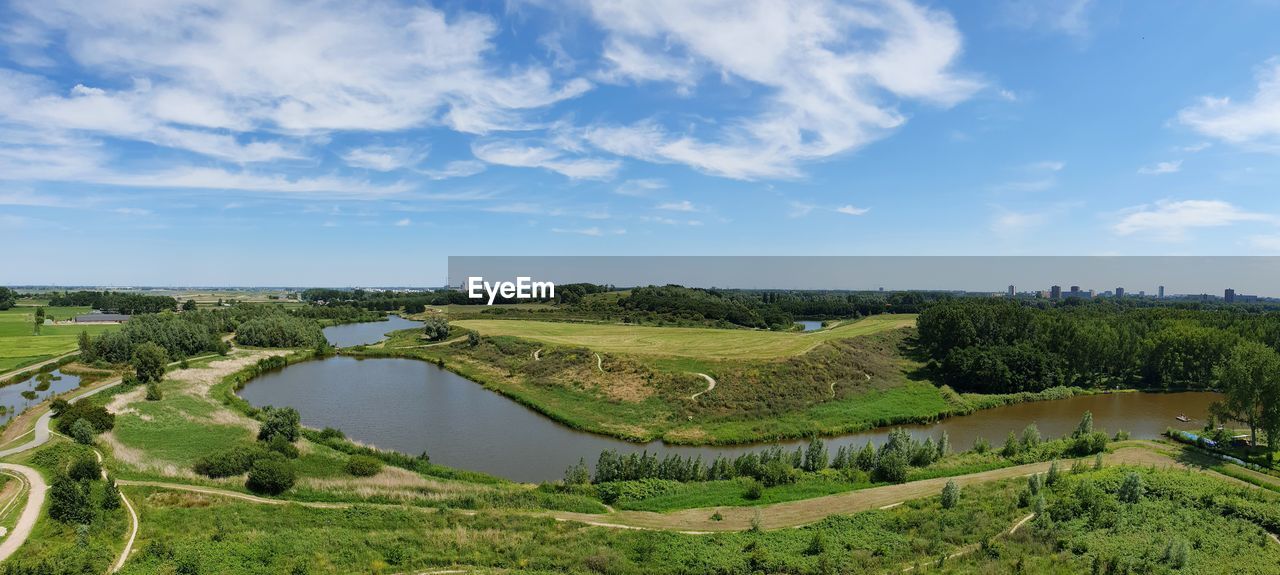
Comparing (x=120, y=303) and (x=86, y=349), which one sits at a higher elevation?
(x=120, y=303)

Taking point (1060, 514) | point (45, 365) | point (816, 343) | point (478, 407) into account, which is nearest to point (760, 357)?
point (816, 343)

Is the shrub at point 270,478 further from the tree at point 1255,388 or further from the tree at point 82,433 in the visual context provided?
the tree at point 1255,388

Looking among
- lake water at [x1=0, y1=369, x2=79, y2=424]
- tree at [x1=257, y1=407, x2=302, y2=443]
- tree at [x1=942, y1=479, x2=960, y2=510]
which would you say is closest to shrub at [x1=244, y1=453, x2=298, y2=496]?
tree at [x1=257, y1=407, x2=302, y2=443]

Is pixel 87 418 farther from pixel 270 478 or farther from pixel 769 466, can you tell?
pixel 769 466

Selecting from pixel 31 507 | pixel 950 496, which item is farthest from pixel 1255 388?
pixel 31 507

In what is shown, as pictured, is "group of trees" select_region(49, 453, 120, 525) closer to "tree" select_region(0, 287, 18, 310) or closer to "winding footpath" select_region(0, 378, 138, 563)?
"winding footpath" select_region(0, 378, 138, 563)

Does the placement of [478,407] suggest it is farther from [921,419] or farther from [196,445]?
[921,419]

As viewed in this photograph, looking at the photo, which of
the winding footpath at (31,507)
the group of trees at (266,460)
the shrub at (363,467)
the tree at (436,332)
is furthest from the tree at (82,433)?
the tree at (436,332)
